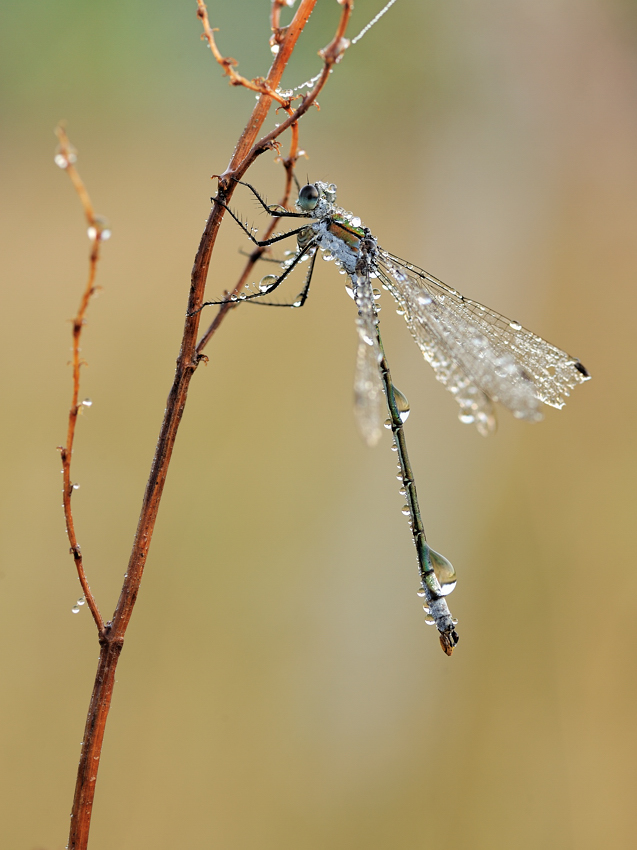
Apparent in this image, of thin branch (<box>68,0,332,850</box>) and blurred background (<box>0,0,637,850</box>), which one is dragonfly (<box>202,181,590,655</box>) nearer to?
thin branch (<box>68,0,332,850</box>)

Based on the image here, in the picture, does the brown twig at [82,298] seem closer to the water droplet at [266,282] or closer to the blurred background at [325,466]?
the water droplet at [266,282]

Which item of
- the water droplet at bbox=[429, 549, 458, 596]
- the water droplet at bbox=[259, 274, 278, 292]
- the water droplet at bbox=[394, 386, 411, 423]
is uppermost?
the water droplet at bbox=[259, 274, 278, 292]

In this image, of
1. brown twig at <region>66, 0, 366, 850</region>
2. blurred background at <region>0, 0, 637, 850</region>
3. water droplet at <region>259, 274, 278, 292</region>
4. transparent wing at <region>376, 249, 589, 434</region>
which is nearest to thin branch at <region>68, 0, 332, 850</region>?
brown twig at <region>66, 0, 366, 850</region>

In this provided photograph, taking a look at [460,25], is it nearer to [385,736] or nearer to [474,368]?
[474,368]

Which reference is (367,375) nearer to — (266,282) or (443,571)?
(266,282)

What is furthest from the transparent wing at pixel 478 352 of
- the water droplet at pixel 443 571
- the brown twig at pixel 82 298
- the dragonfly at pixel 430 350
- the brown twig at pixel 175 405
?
the brown twig at pixel 82 298

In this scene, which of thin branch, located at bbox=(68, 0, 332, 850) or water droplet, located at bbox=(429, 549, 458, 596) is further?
water droplet, located at bbox=(429, 549, 458, 596)
